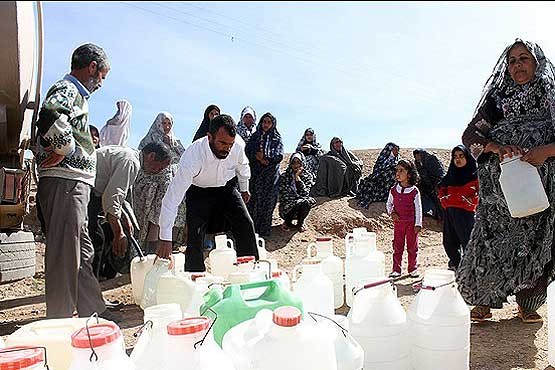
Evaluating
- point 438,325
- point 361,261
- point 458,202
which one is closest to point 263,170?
point 458,202

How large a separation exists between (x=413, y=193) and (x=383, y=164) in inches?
176

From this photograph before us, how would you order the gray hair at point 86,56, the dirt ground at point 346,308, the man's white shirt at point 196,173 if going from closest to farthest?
1. the dirt ground at point 346,308
2. the gray hair at point 86,56
3. the man's white shirt at point 196,173

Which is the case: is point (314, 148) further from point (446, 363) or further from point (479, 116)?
point (446, 363)

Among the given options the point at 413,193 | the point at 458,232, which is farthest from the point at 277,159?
the point at 458,232

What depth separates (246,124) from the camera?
738 cm

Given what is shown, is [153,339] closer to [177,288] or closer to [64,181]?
[177,288]

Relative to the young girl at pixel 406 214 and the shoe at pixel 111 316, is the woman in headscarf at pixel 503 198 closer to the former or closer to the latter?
the young girl at pixel 406 214

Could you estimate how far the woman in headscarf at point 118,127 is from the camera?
5914mm

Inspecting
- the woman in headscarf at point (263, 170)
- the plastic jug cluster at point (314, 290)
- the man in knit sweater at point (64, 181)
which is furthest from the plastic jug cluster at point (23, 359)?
the woman in headscarf at point (263, 170)

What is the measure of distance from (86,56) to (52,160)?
0.65 metres

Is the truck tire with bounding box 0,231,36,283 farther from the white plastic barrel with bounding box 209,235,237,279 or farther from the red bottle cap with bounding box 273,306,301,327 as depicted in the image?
the red bottle cap with bounding box 273,306,301,327

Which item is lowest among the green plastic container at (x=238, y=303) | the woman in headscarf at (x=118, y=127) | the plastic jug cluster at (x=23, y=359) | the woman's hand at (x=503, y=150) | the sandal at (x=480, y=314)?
the sandal at (x=480, y=314)

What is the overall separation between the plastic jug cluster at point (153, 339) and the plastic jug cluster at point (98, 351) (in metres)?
0.11

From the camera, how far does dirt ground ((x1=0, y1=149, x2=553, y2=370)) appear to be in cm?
252
